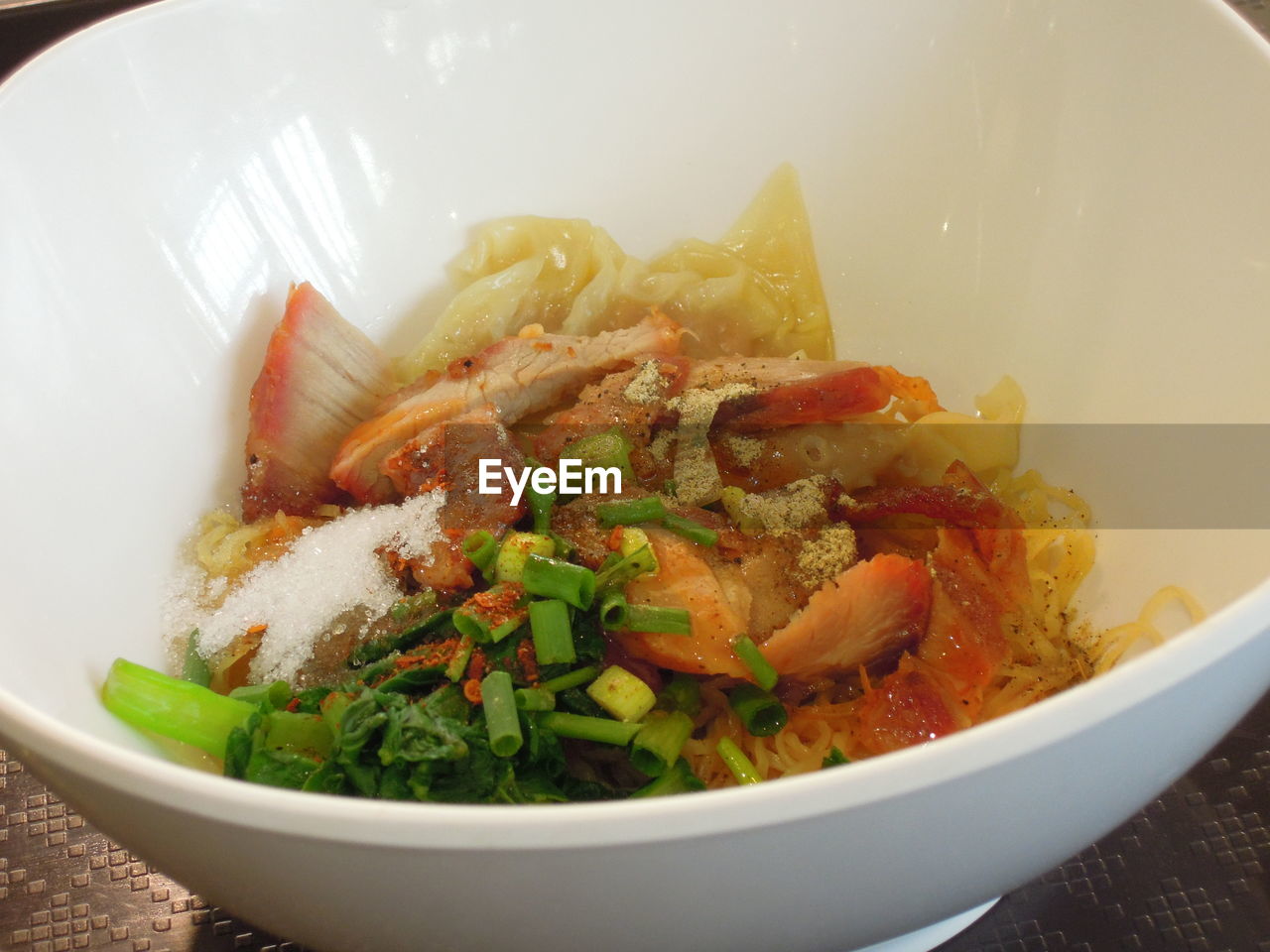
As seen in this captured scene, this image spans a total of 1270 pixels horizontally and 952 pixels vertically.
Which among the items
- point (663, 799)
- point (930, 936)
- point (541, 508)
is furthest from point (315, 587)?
point (930, 936)

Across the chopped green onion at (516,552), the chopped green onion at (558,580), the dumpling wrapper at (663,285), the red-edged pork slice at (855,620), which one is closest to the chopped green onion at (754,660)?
the red-edged pork slice at (855,620)

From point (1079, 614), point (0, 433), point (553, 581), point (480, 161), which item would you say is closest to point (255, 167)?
point (480, 161)

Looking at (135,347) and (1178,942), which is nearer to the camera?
(1178,942)

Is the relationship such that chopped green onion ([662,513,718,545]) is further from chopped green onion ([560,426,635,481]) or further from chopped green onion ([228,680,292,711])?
chopped green onion ([228,680,292,711])

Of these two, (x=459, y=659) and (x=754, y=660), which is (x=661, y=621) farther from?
(x=459, y=659)

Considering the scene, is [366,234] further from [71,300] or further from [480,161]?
[71,300]

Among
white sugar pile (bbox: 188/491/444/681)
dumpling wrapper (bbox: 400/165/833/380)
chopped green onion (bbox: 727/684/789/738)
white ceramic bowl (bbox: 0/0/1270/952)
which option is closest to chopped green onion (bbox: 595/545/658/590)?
Result: chopped green onion (bbox: 727/684/789/738)
